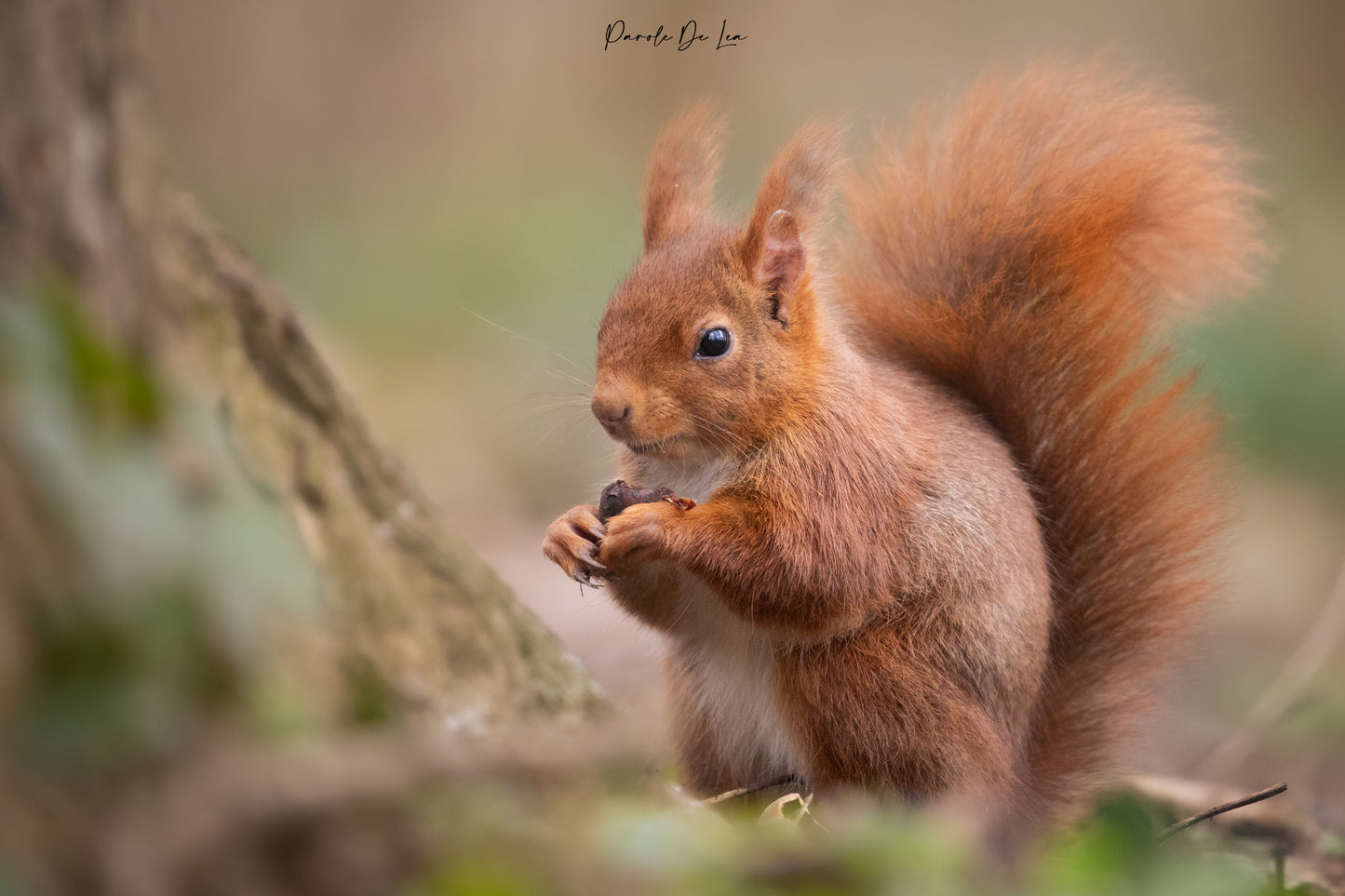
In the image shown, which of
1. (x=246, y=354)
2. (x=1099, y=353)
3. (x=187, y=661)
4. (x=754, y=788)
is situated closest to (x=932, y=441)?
(x=1099, y=353)

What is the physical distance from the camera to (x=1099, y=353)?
5.15 feet

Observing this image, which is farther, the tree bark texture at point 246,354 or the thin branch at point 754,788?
the thin branch at point 754,788

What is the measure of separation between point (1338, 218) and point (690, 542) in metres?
3.72

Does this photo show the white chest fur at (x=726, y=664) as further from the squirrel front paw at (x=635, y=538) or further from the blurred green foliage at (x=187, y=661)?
the blurred green foliage at (x=187, y=661)

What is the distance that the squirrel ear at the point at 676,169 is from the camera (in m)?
1.64

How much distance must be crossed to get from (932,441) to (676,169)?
54 cm

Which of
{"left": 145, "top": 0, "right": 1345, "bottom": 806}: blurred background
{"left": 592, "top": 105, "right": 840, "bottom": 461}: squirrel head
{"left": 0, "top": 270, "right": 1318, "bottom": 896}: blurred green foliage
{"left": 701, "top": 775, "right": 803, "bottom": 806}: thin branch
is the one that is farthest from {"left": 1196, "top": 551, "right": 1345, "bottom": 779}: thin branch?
{"left": 0, "top": 270, "right": 1318, "bottom": 896}: blurred green foliage

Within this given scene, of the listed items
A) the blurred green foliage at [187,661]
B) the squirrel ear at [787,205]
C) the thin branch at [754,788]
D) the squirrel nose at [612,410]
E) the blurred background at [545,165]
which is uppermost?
the blurred background at [545,165]

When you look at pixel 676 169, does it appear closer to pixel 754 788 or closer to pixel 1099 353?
pixel 1099 353

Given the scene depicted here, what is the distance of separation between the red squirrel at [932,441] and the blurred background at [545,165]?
156 cm

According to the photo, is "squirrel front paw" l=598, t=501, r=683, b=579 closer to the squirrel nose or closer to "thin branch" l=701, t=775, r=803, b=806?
the squirrel nose

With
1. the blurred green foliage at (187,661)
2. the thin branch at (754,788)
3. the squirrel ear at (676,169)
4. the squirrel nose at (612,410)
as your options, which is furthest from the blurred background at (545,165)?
the blurred green foliage at (187,661)

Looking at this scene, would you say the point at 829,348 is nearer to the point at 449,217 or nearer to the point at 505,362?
the point at 505,362

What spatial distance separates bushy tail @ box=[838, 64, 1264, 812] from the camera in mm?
1566
